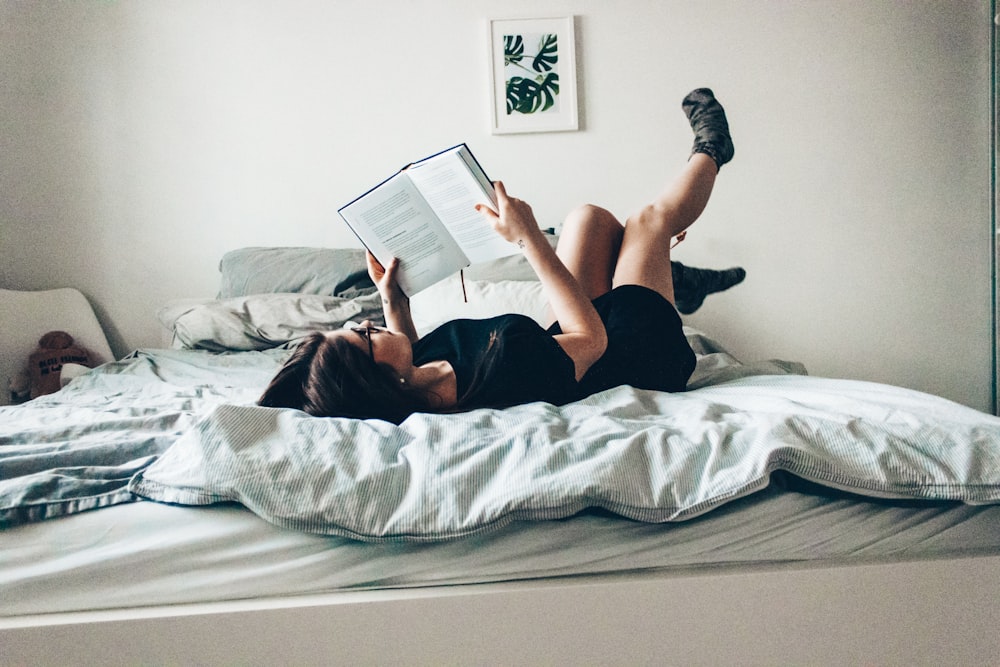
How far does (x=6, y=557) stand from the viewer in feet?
2.48

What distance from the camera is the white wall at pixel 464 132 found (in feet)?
8.31

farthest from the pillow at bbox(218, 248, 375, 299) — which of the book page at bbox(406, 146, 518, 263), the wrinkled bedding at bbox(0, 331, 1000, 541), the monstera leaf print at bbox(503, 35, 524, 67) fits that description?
the wrinkled bedding at bbox(0, 331, 1000, 541)

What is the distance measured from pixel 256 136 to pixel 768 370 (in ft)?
6.25

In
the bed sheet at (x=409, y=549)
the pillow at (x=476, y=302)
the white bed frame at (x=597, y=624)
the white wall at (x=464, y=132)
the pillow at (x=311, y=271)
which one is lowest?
the white bed frame at (x=597, y=624)

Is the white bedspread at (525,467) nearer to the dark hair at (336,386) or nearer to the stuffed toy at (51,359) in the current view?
the dark hair at (336,386)

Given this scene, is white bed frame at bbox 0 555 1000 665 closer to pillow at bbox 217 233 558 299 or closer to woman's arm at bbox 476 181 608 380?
woman's arm at bbox 476 181 608 380

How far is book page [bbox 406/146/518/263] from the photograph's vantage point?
1.24m

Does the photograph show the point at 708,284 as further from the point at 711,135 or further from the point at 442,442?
the point at 442,442

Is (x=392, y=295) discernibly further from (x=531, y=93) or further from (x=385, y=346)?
(x=531, y=93)

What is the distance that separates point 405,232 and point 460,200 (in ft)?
0.45

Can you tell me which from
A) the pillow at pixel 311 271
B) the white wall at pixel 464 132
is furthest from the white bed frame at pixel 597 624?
the white wall at pixel 464 132

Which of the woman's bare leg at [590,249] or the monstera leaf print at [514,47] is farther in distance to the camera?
the monstera leaf print at [514,47]

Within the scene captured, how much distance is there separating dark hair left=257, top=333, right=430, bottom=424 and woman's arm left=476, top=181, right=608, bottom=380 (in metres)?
0.33

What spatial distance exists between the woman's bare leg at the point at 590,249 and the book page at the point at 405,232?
12.3 inches
